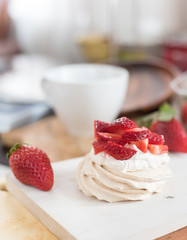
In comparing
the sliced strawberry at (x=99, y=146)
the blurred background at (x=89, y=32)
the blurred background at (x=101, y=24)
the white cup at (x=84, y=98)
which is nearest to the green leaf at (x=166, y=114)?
the white cup at (x=84, y=98)

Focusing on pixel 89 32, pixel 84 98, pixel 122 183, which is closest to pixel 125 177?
pixel 122 183

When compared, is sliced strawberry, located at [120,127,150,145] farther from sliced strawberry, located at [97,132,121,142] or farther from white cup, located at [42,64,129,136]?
white cup, located at [42,64,129,136]

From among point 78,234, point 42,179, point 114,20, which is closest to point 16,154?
point 42,179

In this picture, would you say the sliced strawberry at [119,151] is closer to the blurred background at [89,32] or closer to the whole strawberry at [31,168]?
the whole strawberry at [31,168]

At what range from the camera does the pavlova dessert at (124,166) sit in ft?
2.59

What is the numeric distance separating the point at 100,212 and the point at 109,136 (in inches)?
5.8

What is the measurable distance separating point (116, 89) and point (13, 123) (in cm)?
35

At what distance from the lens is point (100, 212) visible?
75 centimetres

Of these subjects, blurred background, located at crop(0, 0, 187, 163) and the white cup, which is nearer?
the white cup

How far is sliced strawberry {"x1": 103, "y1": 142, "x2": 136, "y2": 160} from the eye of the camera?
2.58 ft

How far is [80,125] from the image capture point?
48.6 inches

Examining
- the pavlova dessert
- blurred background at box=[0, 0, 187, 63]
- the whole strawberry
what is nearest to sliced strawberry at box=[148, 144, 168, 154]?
the pavlova dessert

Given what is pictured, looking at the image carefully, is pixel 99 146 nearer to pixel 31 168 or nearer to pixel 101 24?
pixel 31 168

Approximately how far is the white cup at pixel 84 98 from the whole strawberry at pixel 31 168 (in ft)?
1.21
